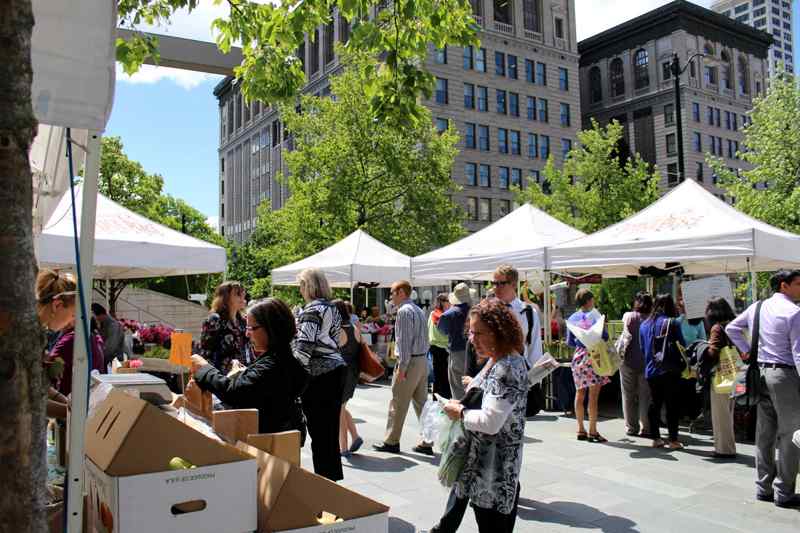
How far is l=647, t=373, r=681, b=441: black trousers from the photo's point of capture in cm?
765

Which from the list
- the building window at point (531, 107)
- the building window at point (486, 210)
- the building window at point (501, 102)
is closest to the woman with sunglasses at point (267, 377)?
the building window at point (486, 210)

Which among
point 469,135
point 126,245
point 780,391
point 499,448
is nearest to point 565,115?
point 469,135

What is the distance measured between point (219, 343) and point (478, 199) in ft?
171

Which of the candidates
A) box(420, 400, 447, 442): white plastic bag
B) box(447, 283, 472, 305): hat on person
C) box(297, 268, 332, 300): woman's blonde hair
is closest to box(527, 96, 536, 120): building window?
box(447, 283, 472, 305): hat on person

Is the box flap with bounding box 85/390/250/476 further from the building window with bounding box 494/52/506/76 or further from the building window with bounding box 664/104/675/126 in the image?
the building window with bounding box 664/104/675/126

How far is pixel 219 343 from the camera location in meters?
5.39

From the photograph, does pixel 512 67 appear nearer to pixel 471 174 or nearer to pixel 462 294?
pixel 471 174

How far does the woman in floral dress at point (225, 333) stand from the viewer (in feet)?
17.7

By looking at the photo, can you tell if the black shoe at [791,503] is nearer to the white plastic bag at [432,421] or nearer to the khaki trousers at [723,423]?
the khaki trousers at [723,423]

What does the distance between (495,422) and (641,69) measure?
2933 inches

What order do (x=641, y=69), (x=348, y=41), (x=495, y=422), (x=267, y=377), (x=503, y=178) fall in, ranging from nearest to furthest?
(x=495, y=422)
(x=267, y=377)
(x=348, y=41)
(x=503, y=178)
(x=641, y=69)

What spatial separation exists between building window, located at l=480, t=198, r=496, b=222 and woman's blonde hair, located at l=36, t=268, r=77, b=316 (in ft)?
176

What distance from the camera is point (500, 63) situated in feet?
190

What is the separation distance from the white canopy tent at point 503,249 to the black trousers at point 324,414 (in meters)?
5.69
